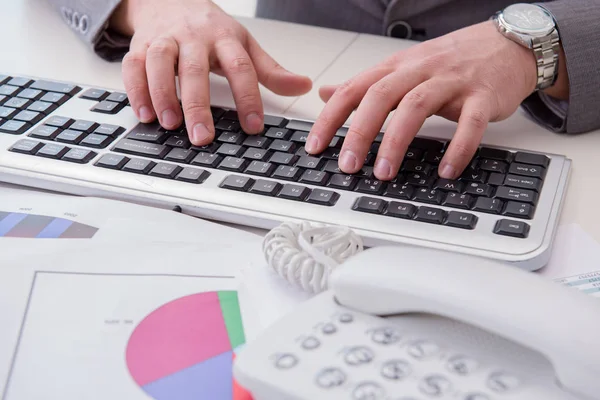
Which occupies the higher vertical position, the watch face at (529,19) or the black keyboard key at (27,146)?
the watch face at (529,19)

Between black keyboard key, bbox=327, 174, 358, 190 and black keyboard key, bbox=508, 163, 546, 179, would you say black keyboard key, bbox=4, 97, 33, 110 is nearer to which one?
black keyboard key, bbox=327, 174, 358, 190

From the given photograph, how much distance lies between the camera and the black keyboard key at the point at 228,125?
65cm

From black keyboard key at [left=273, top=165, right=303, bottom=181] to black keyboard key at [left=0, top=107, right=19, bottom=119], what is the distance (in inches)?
10.0

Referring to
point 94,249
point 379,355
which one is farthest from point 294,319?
point 94,249

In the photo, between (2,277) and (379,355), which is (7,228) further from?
(379,355)

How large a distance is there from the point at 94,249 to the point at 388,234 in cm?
19

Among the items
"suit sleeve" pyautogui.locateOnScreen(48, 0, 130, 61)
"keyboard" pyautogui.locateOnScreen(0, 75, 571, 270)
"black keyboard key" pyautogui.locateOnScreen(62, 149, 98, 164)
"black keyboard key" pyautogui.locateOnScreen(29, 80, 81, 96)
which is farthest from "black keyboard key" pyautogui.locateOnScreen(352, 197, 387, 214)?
"suit sleeve" pyautogui.locateOnScreen(48, 0, 130, 61)

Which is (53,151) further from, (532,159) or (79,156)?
(532,159)

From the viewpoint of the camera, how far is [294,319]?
1.27 ft

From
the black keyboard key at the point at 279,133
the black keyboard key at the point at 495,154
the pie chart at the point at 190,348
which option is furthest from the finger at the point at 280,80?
the pie chart at the point at 190,348

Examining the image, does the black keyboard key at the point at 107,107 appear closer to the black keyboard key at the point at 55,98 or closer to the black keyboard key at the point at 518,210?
the black keyboard key at the point at 55,98

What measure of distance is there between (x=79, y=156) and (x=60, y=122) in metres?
0.07

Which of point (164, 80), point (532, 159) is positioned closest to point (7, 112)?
point (164, 80)

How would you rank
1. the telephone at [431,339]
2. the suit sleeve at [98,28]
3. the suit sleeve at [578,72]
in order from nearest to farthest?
the telephone at [431,339] → the suit sleeve at [578,72] → the suit sleeve at [98,28]
